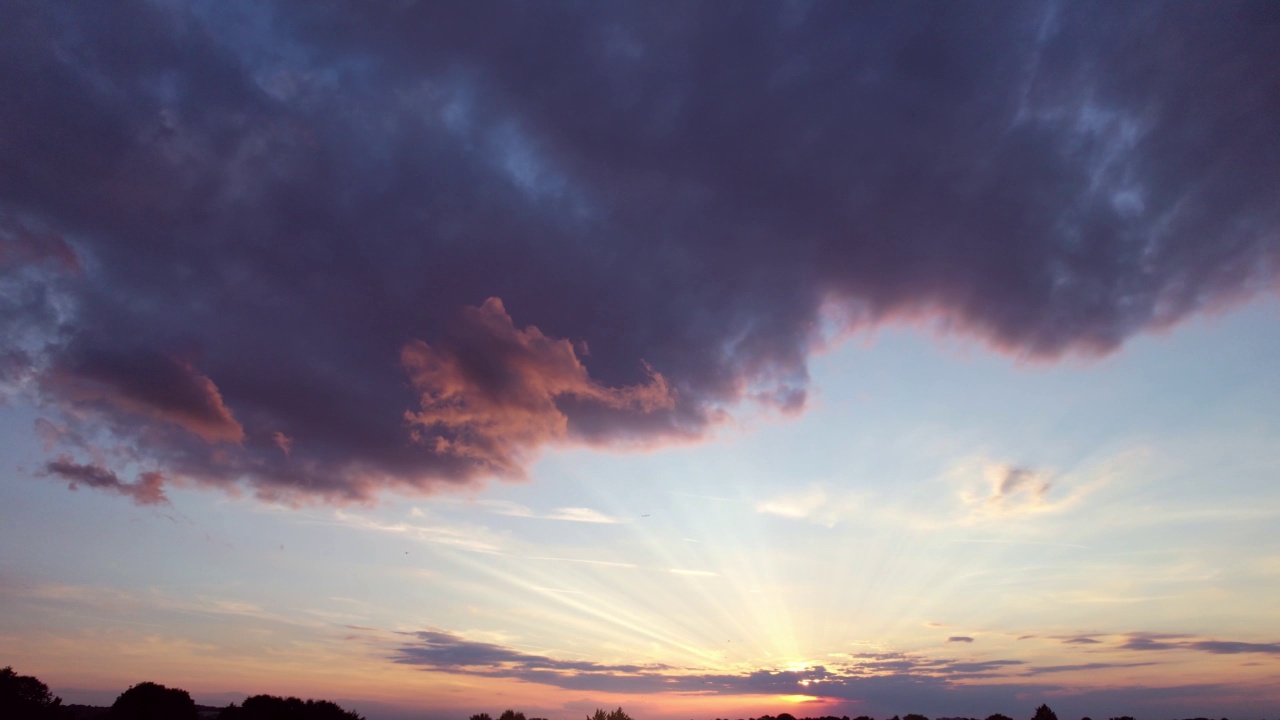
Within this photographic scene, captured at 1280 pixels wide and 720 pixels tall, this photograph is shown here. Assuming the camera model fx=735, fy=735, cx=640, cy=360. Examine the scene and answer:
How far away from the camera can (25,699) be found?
3744 cm

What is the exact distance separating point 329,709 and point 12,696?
1639 cm

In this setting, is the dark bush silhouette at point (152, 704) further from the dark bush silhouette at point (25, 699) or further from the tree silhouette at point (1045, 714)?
the tree silhouette at point (1045, 714)

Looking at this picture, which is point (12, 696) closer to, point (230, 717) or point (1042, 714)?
point (230, 717)

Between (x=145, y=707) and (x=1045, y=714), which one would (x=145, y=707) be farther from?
(x=1045, y=714)

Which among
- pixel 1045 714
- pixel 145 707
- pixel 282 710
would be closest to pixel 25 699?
pixel 145 707

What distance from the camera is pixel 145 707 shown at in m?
40.6

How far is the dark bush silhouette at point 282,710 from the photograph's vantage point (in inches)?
1693

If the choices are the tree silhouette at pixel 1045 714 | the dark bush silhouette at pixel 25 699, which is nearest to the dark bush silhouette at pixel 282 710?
the dark bush silhouette at pixel 25 699

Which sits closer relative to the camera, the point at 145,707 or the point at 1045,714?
the point at 145,707

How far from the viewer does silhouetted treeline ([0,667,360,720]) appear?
122 feet

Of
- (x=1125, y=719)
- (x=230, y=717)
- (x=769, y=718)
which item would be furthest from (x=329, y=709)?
(x=1125, y=719)

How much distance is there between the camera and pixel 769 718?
3103 inches

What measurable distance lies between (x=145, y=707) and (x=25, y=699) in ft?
17.8

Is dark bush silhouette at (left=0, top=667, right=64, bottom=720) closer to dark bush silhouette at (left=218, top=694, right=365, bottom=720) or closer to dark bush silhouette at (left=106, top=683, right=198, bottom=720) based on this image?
dark bush silhouette at (left=106, top=683, right=198, bottom=720)
